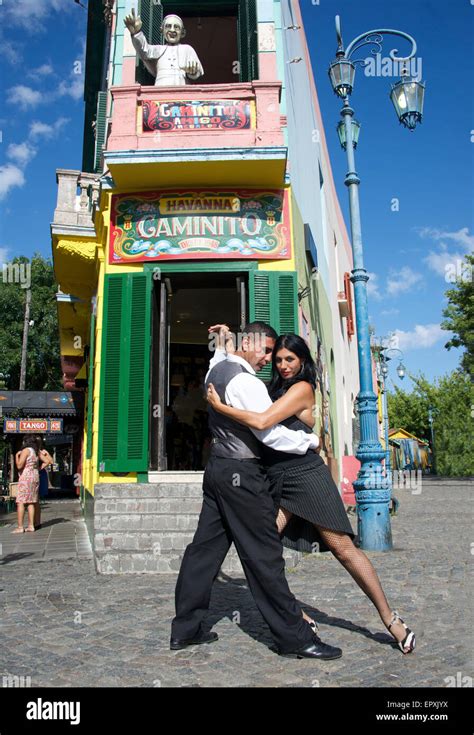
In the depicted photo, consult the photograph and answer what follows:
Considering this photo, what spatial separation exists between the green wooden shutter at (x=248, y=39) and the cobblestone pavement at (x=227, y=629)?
22.6ft

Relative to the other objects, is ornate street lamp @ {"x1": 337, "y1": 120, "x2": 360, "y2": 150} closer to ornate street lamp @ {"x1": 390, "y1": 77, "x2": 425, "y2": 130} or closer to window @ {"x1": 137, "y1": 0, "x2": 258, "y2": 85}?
ornate street lamp @ {"x1": 390, "y1": 77, "x2": 425, "y2": 130}

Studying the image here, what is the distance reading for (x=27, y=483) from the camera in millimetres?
9961

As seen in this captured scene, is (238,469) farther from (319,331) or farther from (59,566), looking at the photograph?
(319,331)

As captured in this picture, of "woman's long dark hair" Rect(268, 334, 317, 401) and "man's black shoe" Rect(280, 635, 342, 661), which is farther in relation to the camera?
"woman's long dark hair" Rect(268, 334, 317, 401)

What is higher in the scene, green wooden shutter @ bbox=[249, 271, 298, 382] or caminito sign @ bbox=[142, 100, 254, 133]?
caminito sign @ bbox=[142, 100, 254, 133]

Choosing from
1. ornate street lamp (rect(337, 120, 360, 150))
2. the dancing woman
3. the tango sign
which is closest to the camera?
the dancing woman

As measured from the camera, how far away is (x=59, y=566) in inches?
259

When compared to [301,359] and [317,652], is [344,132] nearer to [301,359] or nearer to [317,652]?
[301,359]

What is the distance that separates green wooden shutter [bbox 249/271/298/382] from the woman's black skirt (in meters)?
4.55

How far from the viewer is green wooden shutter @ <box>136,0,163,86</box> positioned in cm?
877

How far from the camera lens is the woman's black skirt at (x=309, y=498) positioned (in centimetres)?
325

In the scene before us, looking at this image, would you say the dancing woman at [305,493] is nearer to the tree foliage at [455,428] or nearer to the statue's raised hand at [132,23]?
the statue's raised hand at [132,23]

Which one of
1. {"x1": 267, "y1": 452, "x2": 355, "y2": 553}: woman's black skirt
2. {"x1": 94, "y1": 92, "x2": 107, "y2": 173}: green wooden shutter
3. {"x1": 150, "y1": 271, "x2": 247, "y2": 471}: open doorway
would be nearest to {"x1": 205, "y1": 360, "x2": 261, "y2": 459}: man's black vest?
{"x1": 267, "y1": 452, "x2": 355, "y2": 553}: woman's black skirt

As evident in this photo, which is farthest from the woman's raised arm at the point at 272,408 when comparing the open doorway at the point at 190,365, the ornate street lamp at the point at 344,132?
the open doorway at the point at 190,365
